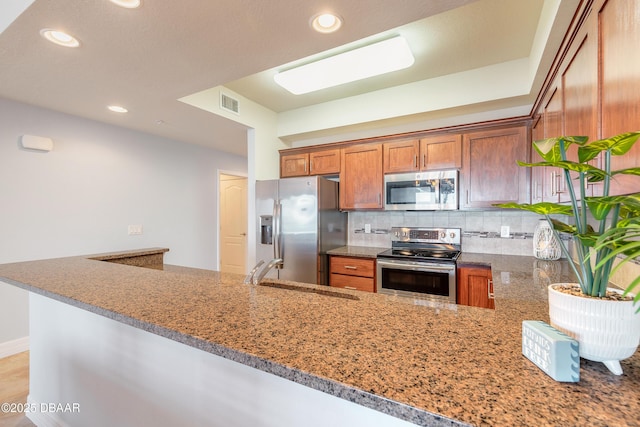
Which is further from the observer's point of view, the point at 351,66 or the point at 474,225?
the point at 474,225

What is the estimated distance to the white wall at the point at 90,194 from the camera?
267 cm

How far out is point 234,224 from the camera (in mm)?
5504

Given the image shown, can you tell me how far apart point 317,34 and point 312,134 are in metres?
2.08

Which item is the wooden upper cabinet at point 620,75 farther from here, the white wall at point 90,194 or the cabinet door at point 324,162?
the white wall at point 90,194

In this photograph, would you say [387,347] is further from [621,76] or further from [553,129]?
[553,129]

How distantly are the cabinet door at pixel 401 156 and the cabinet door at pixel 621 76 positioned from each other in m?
1.88

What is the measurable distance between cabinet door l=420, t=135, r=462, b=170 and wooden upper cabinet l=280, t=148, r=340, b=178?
3.20 ft

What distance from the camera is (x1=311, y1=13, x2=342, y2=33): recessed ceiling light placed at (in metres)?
1.48

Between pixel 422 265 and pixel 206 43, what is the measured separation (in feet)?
7.76

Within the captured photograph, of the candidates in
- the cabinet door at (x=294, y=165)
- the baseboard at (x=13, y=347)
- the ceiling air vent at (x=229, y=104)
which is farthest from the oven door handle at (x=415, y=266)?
the baseboard at (x=13, y=347)

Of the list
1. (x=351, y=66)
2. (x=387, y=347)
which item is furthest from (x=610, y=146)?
Result: (x=351, y=66)

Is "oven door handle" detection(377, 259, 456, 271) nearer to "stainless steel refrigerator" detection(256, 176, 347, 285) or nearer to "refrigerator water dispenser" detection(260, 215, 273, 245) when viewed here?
"stainless steel refrigerator" detection(256, 176, 347, 285)

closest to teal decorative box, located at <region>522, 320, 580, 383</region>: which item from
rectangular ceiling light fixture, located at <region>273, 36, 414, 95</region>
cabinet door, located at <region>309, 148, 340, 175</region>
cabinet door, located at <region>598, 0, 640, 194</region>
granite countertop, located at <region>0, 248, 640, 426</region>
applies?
granite countertop, located at <region>0, 248, 640, 426</region>

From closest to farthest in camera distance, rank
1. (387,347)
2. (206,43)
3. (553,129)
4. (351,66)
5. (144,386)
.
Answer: (387,347) < (144,386) < (206,43) < (553,129) < (351,66)
